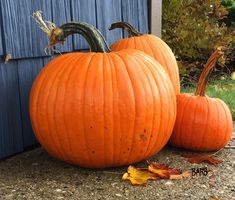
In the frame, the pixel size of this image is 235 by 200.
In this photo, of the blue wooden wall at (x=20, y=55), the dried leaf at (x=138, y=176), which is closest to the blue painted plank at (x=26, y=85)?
the blue wooden wall at (x=20, y=55)

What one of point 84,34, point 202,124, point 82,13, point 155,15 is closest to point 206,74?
point 202,124

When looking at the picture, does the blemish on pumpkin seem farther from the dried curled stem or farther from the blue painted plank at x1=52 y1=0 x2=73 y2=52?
the blue painted plank at x1=52 y1=0 x2=73 y2=52

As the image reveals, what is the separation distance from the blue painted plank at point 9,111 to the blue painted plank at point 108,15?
3.07ft

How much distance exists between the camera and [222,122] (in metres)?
Result: 2.58

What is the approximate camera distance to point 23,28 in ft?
8.13

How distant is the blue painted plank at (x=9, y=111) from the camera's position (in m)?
2.39

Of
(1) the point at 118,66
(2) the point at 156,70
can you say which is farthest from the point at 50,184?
(2) the point at 156,70

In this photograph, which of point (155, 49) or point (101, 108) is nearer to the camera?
point (101, 108)

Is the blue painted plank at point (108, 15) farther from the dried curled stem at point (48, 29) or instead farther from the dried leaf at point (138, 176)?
the dried leaf at point (138, 176)

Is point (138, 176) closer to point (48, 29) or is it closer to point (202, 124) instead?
point (202, 124)

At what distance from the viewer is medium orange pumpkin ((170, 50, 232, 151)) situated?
8.42 ft

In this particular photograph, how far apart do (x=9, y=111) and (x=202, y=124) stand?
117cm

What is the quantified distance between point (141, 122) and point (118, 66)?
32cm

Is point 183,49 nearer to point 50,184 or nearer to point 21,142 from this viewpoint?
point 21,142
